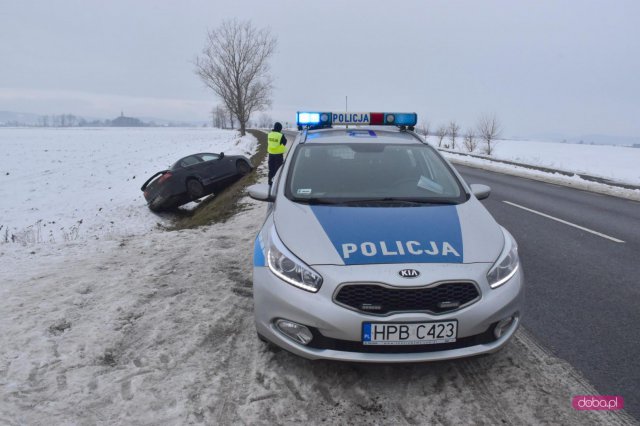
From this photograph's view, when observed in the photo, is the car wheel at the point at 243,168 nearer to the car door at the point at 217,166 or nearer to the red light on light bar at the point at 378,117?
the car door at the point at 217,166

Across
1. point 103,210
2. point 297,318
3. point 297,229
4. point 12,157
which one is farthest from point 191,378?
point 12,157

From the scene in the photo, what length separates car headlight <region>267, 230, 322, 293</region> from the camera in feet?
8.86

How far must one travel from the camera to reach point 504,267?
2896 millimetres

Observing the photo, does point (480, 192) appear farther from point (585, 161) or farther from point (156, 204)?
point (585, 161)

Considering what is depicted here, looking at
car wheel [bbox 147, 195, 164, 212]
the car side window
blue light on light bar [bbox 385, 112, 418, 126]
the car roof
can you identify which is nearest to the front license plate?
the car roof

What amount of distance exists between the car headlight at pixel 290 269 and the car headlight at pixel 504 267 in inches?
45.1

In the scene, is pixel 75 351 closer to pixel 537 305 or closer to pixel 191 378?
pixel 191 378

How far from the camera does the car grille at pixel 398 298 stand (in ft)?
8.48

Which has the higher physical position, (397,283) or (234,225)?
(397,283)

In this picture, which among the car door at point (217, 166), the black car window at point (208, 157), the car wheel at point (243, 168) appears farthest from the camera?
the car wheel at point (243, 168)

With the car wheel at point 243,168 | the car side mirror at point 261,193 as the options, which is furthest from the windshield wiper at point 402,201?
the car wheel at point 243,168

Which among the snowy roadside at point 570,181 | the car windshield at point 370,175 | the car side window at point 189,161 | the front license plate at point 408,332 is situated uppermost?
the car windshield at point 370,175

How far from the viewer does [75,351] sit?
3.26 m

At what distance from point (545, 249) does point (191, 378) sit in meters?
5.22
